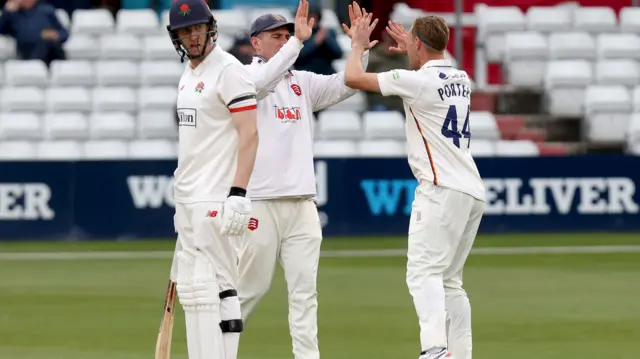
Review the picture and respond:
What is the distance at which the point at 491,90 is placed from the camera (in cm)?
1881

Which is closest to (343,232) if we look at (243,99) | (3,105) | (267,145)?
(3,105)

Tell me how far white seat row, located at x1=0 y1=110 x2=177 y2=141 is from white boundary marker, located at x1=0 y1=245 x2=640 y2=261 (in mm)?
3009

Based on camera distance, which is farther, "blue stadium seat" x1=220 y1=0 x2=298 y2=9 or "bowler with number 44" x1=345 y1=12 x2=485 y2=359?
"blue stadium seat" x1=220 y1=0 x2=298 y2=9

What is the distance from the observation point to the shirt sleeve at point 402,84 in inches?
289

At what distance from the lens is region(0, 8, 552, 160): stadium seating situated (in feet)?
56.3

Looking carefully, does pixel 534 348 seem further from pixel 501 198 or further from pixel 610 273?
pixel 501 198

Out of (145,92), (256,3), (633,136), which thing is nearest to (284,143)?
(145,92)

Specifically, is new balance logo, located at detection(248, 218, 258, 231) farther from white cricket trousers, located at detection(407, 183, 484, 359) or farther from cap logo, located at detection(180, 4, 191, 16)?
cap logo, located at detection(180, 4, 191, 16)

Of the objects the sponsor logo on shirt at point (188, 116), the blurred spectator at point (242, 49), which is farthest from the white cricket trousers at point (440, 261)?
the blurred spectator at point (242, 49)

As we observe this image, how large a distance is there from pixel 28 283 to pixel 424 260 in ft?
19.6

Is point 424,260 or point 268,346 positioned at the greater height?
point 424,260

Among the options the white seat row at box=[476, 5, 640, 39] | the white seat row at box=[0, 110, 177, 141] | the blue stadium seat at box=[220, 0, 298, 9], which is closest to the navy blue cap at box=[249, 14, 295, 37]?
the white seat row at box=[0, 110, 177, 141]

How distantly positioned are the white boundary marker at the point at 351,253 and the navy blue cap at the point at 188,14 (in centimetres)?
783

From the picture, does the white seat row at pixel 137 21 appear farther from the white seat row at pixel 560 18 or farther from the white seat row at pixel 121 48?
the white seat row at pixel 560 18
